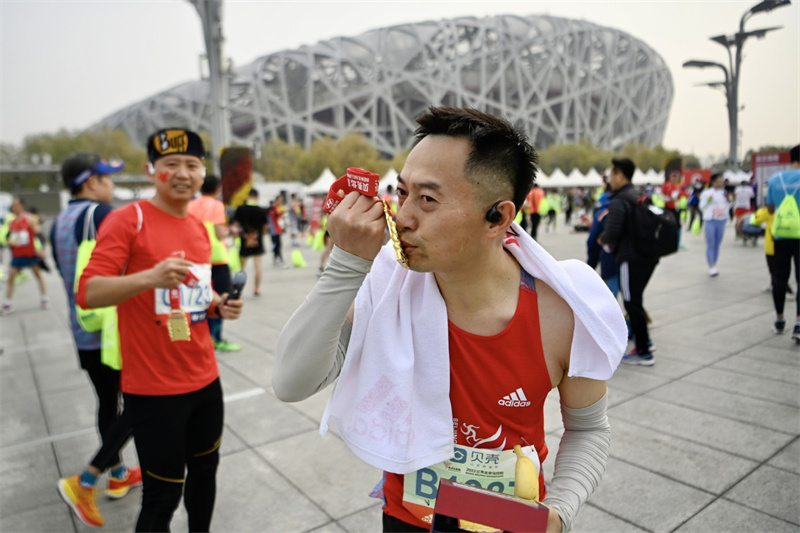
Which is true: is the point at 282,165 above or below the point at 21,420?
above

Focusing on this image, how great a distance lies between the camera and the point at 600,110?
9244 centimetres

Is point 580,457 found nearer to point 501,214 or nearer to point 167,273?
point 501,214

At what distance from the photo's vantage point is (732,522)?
266 cm

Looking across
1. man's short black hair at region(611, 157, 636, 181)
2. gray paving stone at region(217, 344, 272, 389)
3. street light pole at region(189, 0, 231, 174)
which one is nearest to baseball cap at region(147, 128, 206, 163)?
gray paving stone at region(217, 344, 272, 389)

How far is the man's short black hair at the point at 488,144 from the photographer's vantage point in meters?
1.30

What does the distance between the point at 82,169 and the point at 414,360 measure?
3067 millimetres

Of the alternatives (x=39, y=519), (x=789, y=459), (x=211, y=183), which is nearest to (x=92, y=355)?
(x=39, y=519)

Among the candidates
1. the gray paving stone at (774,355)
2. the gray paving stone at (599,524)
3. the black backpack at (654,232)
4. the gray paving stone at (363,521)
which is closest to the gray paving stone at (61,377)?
the gray paving stone at (363,521)

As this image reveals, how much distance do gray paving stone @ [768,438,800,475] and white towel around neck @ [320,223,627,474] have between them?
2.61 metres

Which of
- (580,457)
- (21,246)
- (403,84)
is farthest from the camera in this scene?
(403,84)

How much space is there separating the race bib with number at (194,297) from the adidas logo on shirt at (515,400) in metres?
1.61

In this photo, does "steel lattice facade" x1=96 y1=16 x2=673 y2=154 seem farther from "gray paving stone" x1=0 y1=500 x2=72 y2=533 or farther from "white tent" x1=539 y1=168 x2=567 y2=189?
"gray paving stone" x1=0 y1=500 x2=72 y2=533

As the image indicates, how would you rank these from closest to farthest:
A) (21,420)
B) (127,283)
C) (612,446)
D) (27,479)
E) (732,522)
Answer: (127,283)
(732,522)
(27,479)
(612,446)
(21,420)

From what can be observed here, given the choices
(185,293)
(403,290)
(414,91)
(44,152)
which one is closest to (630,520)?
(403,290)
